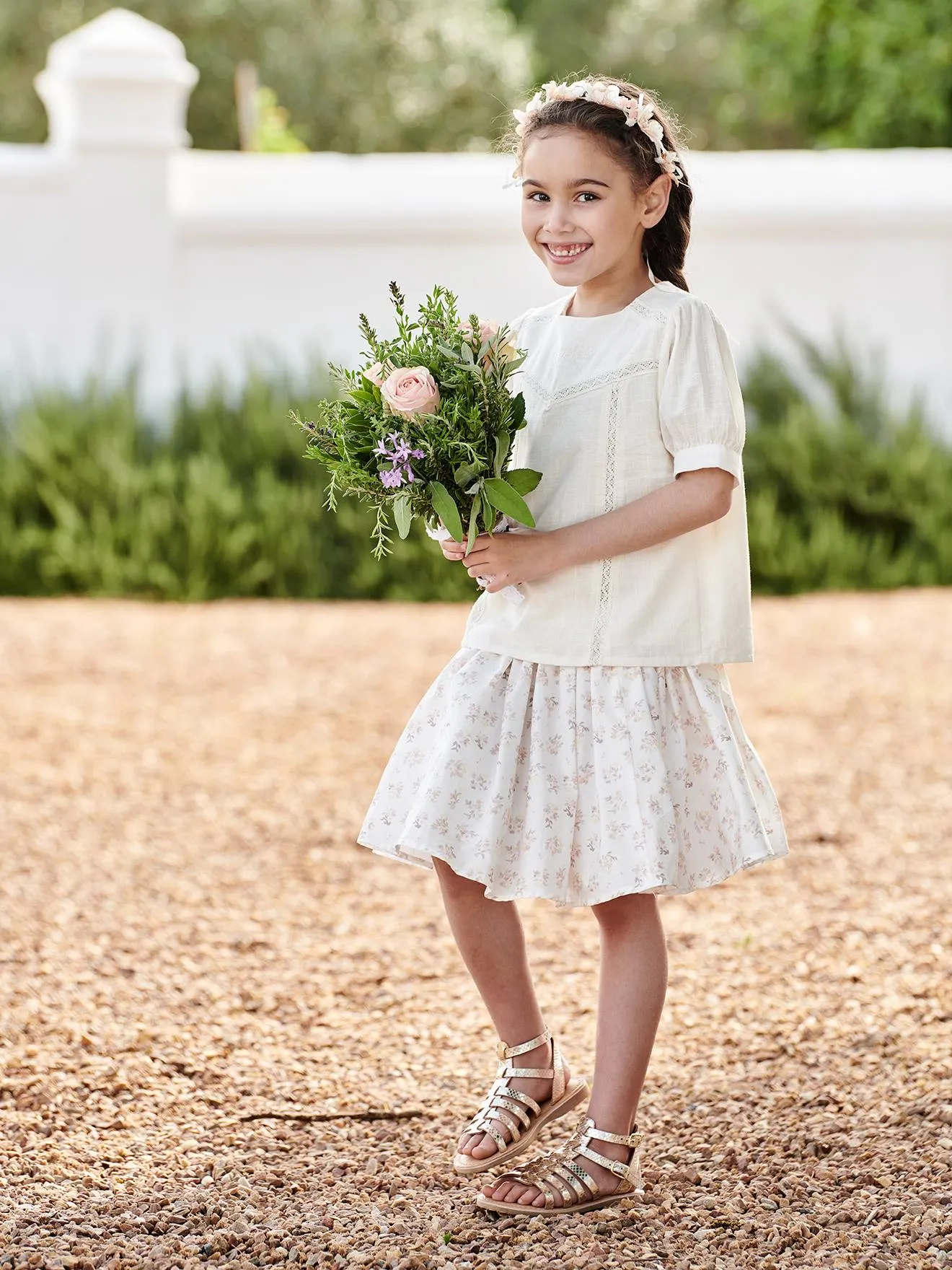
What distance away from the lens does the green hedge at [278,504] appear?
26.9 feet

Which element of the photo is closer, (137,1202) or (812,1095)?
(137,1202)

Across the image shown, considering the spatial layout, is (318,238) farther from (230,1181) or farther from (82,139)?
(230,1181)

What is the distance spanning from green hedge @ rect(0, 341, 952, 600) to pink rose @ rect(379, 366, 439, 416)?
5779mm

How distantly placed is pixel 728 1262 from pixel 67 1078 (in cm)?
123

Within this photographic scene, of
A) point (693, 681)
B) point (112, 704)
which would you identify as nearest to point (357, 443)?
point (693, 681)

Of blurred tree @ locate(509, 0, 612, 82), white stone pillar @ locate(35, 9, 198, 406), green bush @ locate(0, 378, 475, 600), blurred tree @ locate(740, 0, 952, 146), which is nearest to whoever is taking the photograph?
green bush @ locate(0, 378, 475, 600)

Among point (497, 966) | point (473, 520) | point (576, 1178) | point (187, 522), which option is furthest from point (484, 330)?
point (187, 522)

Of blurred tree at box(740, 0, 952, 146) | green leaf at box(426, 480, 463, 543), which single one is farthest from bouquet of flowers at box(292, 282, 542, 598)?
blurred tree at box(740, 0, 952, 146)

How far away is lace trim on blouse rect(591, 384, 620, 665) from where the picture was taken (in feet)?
7.48

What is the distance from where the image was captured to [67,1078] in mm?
2781

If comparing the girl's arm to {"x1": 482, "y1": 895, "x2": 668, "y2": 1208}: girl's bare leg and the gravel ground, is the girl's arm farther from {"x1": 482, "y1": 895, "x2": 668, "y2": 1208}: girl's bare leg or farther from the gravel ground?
the gravel ground

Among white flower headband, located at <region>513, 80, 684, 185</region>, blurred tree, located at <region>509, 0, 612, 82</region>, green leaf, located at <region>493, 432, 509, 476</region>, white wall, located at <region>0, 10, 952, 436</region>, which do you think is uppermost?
blurred tree, located at <region>509, 0, 612, 82</region>

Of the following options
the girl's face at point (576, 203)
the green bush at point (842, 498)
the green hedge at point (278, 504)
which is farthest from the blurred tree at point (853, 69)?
the girl's face at point (576, 203)

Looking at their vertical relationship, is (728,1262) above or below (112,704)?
below
